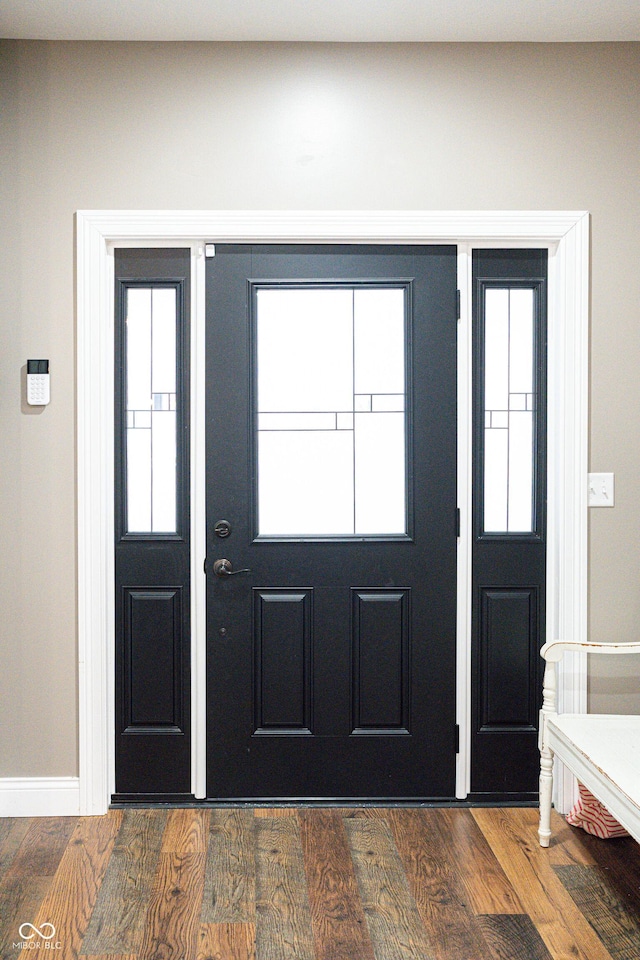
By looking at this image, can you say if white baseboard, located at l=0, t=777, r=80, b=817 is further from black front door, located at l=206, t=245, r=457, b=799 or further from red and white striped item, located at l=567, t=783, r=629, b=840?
red and white striped item, located at l=567, t=783, r=629, b=840

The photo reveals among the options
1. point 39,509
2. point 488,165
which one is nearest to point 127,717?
point 39,509

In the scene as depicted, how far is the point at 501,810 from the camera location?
9.15ft

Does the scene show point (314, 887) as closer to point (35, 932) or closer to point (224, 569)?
point (35, 932)

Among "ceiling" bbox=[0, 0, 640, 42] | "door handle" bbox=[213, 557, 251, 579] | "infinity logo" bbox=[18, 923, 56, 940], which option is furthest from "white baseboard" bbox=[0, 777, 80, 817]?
"ceiling" bbox=[0, 0, 640, 42]

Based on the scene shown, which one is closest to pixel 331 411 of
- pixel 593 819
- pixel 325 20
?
pixel 325 20

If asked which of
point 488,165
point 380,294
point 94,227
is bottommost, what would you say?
point 380,294

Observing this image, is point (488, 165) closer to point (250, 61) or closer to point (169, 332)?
point (250, 61)

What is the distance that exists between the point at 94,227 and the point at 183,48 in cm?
72

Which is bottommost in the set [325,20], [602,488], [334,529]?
[334,529]

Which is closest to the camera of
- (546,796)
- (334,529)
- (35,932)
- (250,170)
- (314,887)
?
(35,932)

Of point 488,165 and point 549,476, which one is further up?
point 488,165

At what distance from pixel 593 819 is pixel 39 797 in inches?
77.9

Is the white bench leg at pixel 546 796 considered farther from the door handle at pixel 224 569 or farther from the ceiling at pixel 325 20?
the ceiling at pixel 325 20

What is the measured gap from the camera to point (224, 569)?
279cm
